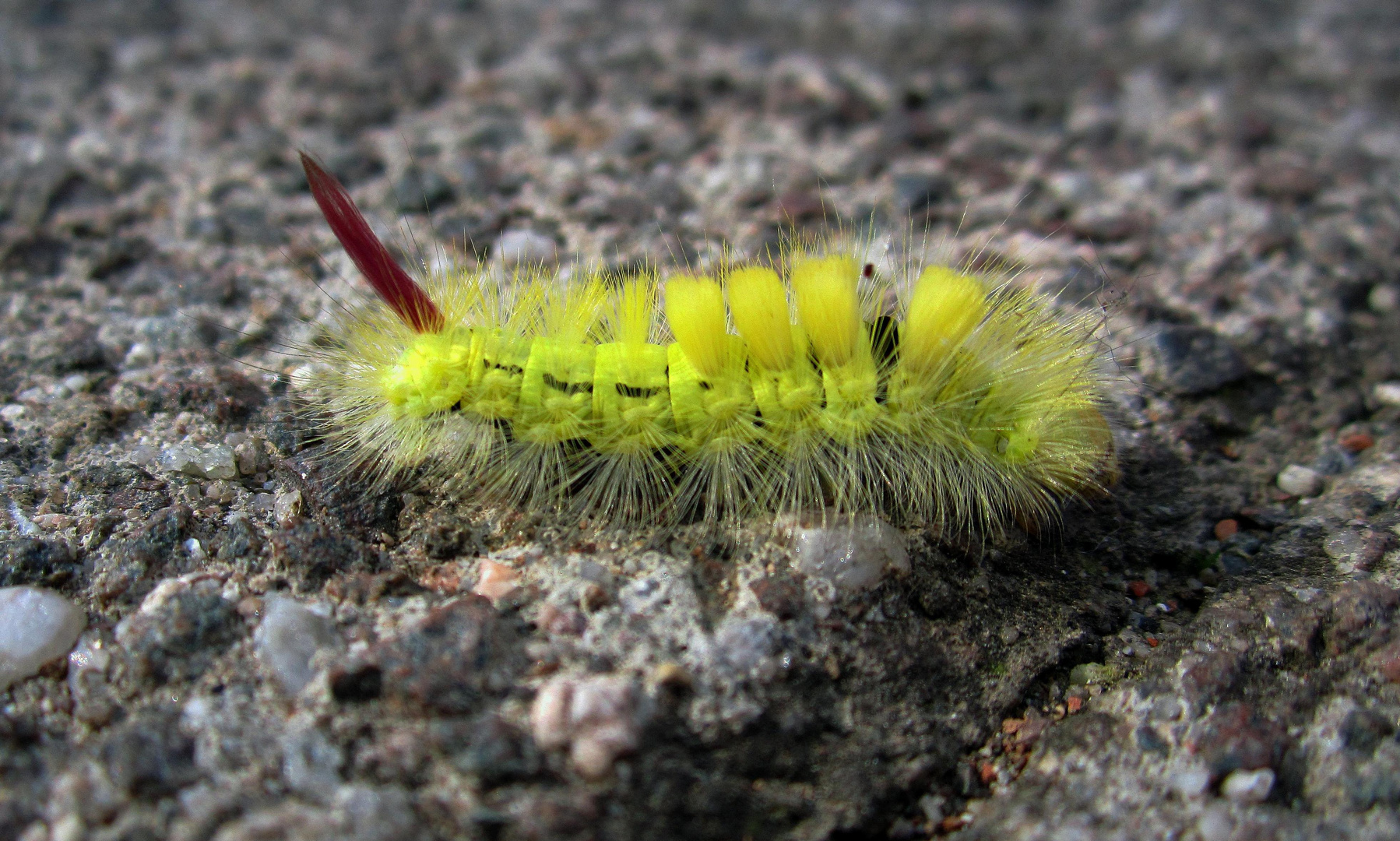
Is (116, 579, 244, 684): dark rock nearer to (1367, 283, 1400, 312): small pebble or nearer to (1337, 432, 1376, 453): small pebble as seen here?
(1337, 432, 1376, 453): small pebble

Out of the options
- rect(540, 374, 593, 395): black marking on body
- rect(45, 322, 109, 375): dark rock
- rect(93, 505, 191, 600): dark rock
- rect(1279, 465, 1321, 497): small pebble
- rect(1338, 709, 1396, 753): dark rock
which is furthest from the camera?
rect(45, 322, 109, 375): dark rock

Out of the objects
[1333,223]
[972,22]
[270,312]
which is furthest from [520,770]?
[972,22]

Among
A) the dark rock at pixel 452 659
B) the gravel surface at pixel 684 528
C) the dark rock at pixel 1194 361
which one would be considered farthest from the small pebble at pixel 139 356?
the dark rock at pixel 1194 361

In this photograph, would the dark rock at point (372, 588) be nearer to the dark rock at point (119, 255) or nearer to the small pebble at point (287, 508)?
the small pebble at point (287, 508)

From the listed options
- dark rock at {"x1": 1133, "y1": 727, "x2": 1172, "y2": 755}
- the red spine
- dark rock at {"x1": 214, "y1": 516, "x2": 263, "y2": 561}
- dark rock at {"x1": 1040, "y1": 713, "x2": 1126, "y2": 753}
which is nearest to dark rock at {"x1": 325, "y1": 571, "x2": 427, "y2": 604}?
dark rock at {"x1": 214, "y1": 516, "x2": 263, "y2": 561}

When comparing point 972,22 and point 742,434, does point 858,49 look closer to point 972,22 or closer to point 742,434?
point 972,22

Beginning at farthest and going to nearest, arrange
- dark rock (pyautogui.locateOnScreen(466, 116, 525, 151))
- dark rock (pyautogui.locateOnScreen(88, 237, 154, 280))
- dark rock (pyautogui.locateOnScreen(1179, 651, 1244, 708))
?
dark rock (pyautogui.locateOnScreen(466, 116, 525, 151))
dark rock (pyautogui.locateOnScreen(88, 237, 154, 280))
dark rock (pyautogui.locateOnScreen(1179, 651, 1244, 708))

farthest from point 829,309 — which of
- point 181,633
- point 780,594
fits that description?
point 181,633
